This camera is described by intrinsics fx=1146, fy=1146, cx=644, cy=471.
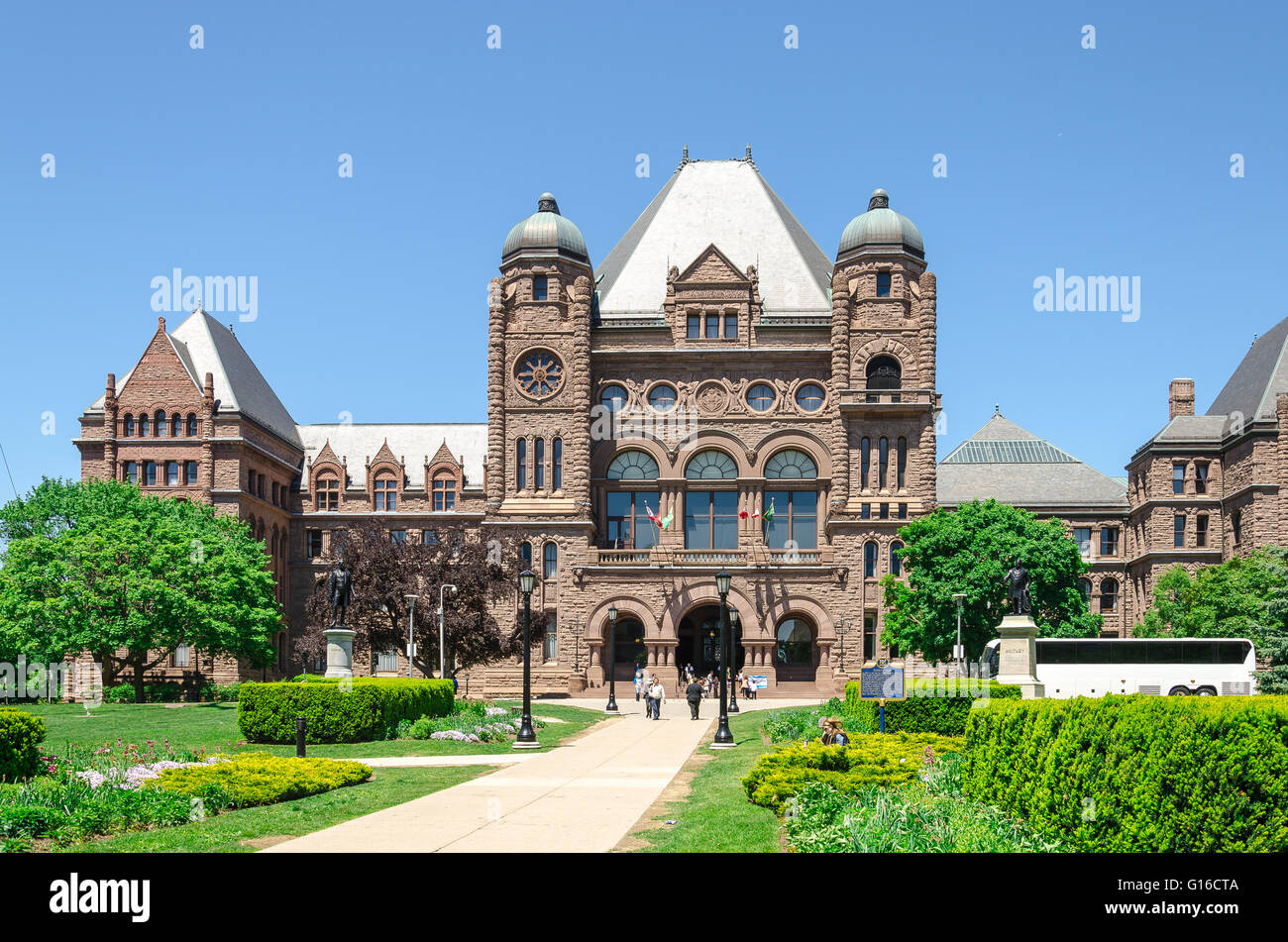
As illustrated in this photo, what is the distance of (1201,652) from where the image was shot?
4994 cm

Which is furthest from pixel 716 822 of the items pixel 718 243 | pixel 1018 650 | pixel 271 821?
pixel 718 243

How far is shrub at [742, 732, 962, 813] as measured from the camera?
669 inches

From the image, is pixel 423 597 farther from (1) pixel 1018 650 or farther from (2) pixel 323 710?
(1) pixel 1018 650

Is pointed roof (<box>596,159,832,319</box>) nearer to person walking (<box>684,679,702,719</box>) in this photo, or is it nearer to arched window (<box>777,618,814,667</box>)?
arched window (<box>777,618,814,667</box>)

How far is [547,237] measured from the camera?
68.6 metres

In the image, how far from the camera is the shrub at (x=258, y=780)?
17.4m

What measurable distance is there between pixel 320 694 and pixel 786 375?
44732mm

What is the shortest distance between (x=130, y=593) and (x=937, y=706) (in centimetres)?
3773

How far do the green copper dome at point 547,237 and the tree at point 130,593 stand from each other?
24512 mm

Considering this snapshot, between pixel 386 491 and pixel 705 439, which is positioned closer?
→ pixel 705 439

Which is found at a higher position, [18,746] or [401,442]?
[401,442]
